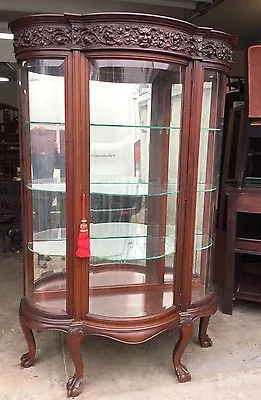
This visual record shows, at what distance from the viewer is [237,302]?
119 inches

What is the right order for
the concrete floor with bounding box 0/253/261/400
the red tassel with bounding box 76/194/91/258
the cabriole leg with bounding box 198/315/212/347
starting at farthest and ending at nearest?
the cabriole leg with bounding box 198/315/212/347, the concrete floor with bounding box 0/253/261/400, the red tassel with bounding box 76/194/91/258

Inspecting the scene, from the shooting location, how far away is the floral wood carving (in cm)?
167

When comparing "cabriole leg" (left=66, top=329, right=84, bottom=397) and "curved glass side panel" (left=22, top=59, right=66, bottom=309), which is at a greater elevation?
"curved glass side panel" (left=22, top=59, right=66, bottom=309)

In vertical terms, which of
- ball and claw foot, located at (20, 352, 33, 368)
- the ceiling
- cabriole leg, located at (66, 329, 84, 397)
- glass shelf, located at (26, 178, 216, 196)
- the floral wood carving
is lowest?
ball and claw foot, located at (20, 352, 33, 368)

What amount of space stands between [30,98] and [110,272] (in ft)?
3.58

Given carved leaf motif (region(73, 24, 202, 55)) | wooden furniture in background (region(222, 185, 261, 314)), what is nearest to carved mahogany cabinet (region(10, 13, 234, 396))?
carved leaf motif (region(73, 24, 202, 55))

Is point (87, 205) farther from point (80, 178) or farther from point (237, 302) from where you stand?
point (237, 302)

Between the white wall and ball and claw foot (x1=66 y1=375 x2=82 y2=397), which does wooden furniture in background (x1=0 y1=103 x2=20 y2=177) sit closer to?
the white wall

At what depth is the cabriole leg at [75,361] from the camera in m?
1.88

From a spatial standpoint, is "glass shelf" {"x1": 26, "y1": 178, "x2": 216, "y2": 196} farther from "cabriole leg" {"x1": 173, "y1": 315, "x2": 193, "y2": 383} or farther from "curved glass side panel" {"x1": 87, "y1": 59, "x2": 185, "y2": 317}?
"cabriole leg" {"x1": 173, "y1": 315, "x2": 193, "y2": 383}

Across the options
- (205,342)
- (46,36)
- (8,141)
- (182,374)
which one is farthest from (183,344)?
(8,141)

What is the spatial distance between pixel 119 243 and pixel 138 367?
0.69 m

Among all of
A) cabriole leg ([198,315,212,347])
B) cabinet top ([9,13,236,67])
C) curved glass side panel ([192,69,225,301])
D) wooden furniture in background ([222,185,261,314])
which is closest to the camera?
cabinet top ([9,13,236,67])

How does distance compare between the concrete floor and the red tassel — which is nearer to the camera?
the red tassel
